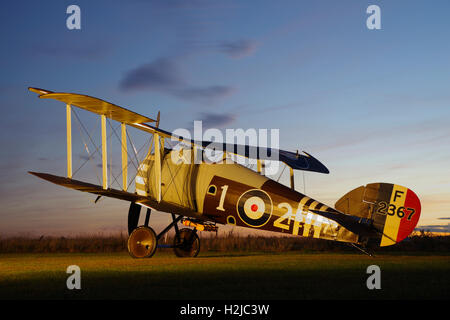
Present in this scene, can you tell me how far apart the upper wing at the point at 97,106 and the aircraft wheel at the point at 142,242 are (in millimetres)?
3113

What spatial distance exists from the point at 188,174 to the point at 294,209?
3705 millimetres

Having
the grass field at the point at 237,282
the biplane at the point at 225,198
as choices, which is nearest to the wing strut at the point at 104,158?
the biplane at the point at 225,198

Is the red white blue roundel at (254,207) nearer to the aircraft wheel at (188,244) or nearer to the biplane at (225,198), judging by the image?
the biplane at (225,198)

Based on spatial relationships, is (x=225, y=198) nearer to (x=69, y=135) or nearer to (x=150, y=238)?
(x=150, y=238)

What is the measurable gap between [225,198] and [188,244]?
267 centimetres

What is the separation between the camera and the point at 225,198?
1512cm

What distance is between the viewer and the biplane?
518 inches

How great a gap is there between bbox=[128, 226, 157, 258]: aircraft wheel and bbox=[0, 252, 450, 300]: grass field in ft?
7.82

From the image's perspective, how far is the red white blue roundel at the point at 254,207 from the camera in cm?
1437

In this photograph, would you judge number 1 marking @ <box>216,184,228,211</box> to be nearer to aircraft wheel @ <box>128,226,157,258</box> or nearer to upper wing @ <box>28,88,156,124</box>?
aircraft wheel @ <box>128,226,157,258</box>

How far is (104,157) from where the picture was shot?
588 inches

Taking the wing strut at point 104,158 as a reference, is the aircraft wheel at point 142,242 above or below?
below
